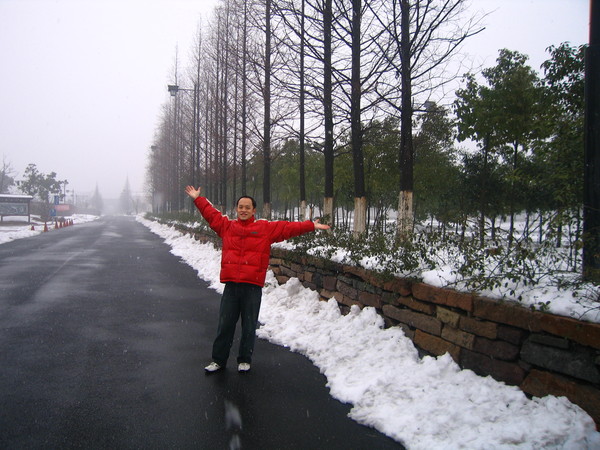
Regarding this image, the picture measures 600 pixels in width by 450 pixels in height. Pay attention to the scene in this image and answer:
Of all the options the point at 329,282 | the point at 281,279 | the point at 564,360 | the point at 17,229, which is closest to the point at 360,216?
the point at 281,279

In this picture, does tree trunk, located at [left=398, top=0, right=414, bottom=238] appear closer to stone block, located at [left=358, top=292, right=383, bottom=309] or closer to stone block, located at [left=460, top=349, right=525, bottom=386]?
stone block, located at [left=358, top=292, right=383, bottom=309]

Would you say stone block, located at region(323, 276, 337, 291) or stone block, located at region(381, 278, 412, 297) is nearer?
stone block, located at region(381, 278, 412, 297)

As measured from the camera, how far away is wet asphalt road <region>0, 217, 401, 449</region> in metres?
2.90

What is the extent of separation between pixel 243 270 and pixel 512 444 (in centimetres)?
261

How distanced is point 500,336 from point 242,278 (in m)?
2.35

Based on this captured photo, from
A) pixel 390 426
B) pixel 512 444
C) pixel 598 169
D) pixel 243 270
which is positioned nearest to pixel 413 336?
pixel 390 426

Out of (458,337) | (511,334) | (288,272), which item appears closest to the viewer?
(511,334)

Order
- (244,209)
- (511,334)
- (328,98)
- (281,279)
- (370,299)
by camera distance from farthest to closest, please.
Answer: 1. (328,98)
2. (281,279)
3. (370,299)
4. (244,209)
5. (511,334)

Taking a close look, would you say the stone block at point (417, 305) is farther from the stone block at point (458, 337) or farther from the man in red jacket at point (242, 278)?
the man in red jacket at point (242, 278)

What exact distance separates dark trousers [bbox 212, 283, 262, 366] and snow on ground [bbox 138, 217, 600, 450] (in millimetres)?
818

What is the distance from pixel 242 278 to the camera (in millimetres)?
4090

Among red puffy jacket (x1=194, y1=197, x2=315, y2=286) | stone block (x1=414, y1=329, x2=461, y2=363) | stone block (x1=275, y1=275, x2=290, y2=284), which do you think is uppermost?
red puffy jacket (x1=194, y1=197, x2=315, y2=286)

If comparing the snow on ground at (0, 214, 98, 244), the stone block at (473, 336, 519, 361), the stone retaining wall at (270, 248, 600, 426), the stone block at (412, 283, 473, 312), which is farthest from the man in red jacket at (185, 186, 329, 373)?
the snow on ground at (0, 214, 98, 244)

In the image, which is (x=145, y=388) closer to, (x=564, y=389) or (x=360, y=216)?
(x=564, y=389)
